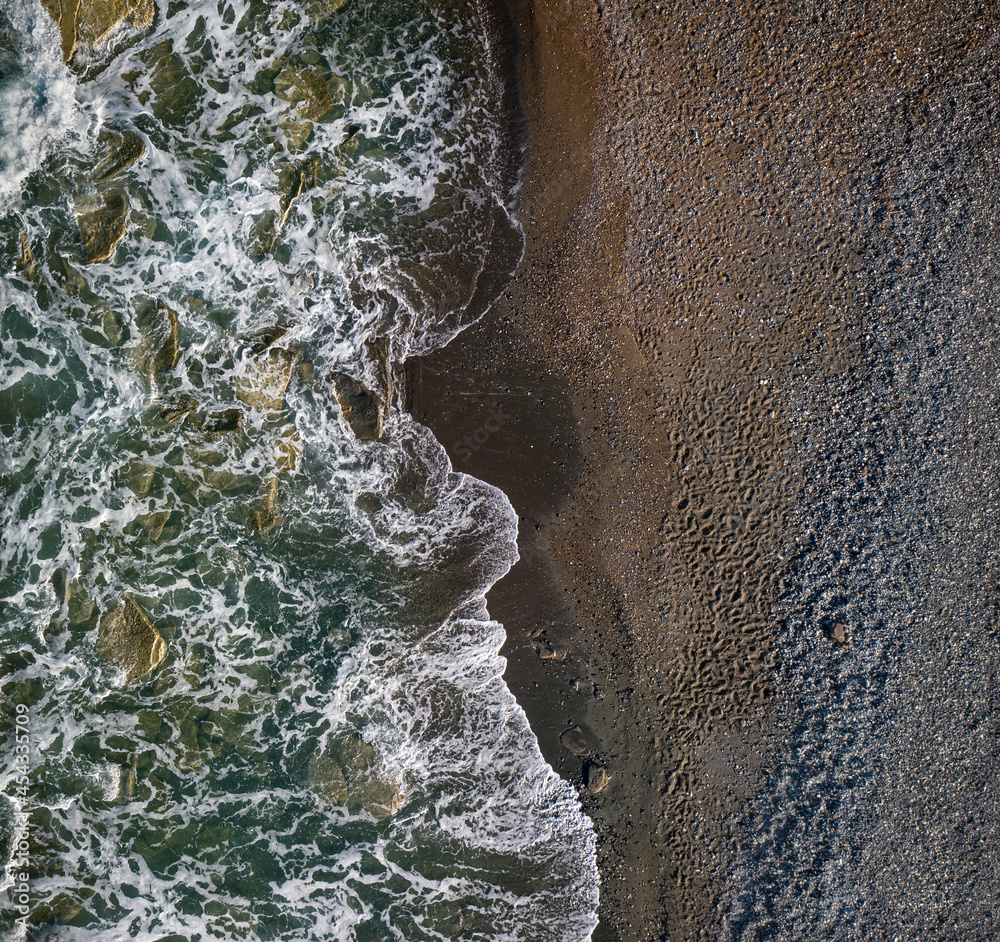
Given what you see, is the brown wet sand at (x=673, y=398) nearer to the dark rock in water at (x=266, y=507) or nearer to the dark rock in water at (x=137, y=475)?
the dark rock in water at (x=266, y=507)

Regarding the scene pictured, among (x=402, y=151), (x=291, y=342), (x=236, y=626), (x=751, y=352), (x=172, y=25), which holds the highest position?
(x=172, y=25)

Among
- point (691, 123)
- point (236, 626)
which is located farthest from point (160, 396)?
point (691, 123)

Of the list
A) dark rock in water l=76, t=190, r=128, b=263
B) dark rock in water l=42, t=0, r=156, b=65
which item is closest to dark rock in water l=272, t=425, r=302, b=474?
dark rock in water l=76, t=190, r=128, b=263

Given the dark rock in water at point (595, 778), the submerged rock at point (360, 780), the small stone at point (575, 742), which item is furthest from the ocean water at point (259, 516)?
the small stone at point (575, 742)

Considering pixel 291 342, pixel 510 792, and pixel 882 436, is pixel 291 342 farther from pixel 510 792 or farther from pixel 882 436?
pixel 882 436

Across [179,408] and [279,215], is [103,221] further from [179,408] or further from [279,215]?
[179,408]
